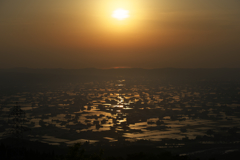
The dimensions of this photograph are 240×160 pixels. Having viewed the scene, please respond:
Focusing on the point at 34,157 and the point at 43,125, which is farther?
the point at 43,125

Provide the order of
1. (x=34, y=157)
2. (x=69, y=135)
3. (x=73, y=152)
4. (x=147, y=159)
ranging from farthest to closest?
1. (x=69, y=135)
2. (x=34, y=157)
3. (x=147, y=159)
4. (x=73, y=152)

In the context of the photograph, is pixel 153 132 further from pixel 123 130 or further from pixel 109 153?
pixel 109 153

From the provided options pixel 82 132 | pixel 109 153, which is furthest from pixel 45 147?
pixel 82 132

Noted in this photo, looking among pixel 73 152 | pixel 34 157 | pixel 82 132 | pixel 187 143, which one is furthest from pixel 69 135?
pixel 73 152

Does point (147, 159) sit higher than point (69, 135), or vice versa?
point (147, 159)

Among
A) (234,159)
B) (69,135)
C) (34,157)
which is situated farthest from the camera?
(69,135)

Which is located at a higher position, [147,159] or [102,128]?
[147,159]

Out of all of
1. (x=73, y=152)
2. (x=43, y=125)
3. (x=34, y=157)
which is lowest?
(x=43, y=125)

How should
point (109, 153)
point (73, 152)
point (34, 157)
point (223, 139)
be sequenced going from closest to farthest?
point (73, 152) → point (34, 157) → point (109, 153) → point (223, 139)

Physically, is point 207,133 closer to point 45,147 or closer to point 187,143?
point 187,143
